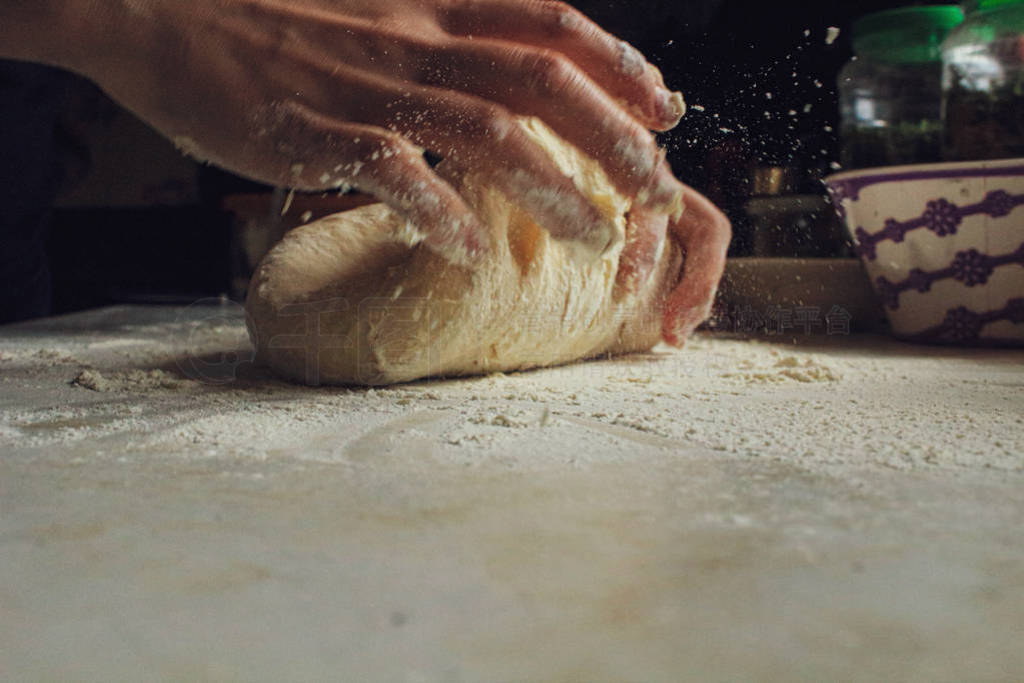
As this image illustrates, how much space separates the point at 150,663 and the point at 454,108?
21.7 inches

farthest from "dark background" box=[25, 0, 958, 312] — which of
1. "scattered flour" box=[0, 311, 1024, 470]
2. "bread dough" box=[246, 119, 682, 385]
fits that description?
"scattered flour" box=[0, 311, 1024, 470]

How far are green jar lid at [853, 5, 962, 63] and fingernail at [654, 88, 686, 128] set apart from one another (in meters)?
1.08

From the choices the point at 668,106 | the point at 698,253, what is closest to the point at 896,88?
the point at 698,253

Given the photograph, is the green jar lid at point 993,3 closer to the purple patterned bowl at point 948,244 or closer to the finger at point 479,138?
the purple patterned bowl at point 948,244

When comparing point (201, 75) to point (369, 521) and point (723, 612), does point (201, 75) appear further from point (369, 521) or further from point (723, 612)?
point (723, 612)

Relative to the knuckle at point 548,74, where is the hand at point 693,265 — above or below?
below

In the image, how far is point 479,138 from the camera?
2.47ft

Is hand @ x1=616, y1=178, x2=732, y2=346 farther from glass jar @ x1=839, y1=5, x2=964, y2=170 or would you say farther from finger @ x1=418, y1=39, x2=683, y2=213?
glass jar @ x1=839, y1=5, x2=964, y2=170

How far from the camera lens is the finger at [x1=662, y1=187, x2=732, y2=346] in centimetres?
124

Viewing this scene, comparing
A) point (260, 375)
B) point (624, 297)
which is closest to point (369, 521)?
point (260, 375)

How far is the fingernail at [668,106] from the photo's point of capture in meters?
0.85

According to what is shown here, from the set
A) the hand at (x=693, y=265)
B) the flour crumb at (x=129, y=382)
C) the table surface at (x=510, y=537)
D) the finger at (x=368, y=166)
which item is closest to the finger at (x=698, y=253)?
the hand at (x=693, y=265)

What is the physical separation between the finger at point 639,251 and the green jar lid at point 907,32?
0.90 m

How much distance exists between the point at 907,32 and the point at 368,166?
1.44m
